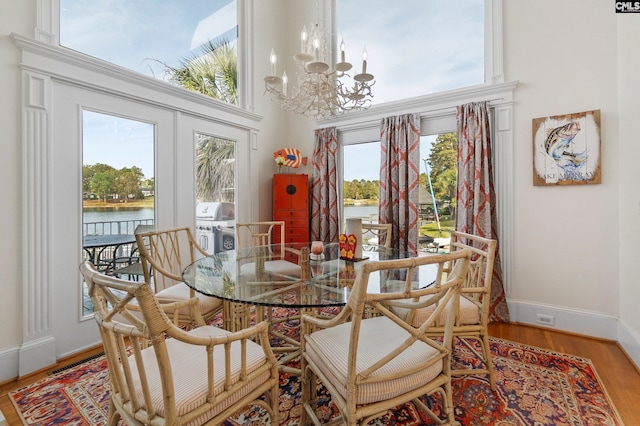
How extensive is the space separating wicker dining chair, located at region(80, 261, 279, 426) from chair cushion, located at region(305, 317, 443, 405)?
23 centimetres

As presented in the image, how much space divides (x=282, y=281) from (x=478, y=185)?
2.16 meters

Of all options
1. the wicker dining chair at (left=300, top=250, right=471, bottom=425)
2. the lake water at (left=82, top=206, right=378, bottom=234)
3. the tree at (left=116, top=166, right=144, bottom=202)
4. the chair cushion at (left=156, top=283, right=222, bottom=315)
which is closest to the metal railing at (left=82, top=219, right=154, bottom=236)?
the lake water at (left=82, top=206, right=378, bottom=234)

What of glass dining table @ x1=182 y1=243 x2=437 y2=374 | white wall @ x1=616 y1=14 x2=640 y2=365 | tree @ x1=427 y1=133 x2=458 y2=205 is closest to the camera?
glass dining table @ x1=182 y1=243 x2=437 y2=374

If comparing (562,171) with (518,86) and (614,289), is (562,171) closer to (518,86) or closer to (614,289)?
(518,86)

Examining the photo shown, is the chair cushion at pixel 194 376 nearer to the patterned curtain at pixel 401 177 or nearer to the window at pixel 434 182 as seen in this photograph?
the patterned curtain at pixel 401 177

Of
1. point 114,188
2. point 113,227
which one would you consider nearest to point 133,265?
point 113,227

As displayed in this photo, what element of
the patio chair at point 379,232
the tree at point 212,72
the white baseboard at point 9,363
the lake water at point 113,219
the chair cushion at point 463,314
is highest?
the tree at point 212,72

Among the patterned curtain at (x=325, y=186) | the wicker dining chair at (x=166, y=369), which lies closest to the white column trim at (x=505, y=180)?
the patterned curtain at (x=325, y=186)

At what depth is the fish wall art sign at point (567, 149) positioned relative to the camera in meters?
2.45

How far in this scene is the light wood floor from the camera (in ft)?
5.35

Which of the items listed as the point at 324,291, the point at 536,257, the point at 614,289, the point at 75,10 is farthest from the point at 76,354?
the point at 614,289

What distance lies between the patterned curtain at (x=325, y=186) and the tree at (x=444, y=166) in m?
1.17

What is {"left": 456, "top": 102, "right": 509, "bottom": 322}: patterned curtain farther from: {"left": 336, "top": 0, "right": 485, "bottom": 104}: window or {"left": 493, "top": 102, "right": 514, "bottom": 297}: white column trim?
{"left": 336, "top": 0, "right": 485, "bottom": 104}: window

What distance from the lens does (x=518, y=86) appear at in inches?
109
